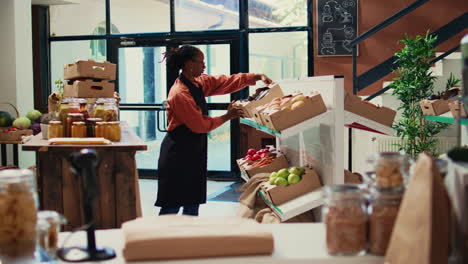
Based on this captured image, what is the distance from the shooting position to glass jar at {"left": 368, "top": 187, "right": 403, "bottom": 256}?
1661 mm

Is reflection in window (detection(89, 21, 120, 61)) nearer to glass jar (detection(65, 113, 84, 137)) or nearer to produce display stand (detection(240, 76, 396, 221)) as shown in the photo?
glass jar (detection(65, 113, 84, 137))

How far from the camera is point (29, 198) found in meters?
1.61

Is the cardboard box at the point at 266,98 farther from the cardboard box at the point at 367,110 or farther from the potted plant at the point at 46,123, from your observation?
the potted plant at the point at 46,123

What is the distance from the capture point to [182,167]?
4.78 metres

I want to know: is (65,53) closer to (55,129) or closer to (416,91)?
(416,91)

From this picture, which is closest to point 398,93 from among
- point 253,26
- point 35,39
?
point 253,26

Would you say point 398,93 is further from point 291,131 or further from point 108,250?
point 108,250

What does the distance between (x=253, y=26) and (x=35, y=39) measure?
136 inches

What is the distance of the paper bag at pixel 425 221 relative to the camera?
145 cm

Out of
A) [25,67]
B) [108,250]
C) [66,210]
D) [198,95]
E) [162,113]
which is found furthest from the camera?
[162,113]

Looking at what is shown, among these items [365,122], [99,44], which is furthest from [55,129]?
[99,44]

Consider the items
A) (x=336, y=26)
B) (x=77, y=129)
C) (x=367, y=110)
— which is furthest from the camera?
(x=336, y=26)

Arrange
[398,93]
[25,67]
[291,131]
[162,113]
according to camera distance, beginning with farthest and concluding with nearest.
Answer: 1. [162,113]
2. [25,67]
3. [398,93]
4. [291,131]

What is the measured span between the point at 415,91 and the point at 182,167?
340cm
